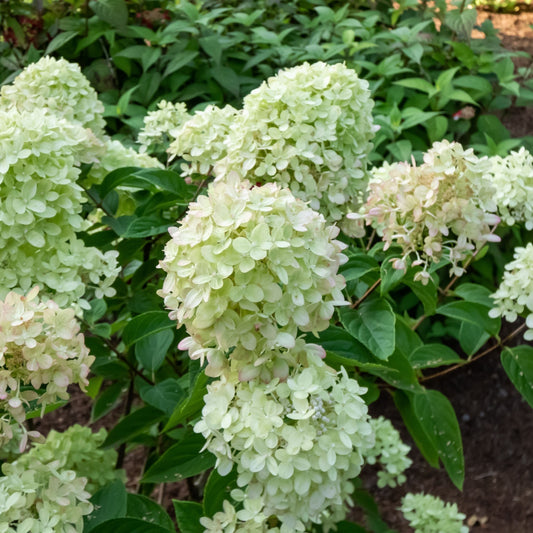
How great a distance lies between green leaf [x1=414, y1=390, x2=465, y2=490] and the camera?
138 centimetres

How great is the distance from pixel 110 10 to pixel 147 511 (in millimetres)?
2346

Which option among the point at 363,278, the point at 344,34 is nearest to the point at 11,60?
the point at 344,34

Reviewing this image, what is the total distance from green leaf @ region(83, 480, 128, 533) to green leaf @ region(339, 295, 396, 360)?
0.44 m

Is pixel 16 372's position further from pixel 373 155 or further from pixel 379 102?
pixel 379 102

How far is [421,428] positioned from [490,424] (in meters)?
1.25

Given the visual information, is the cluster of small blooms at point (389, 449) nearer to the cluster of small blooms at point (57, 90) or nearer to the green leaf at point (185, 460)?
the green leaf at point (185, 460)

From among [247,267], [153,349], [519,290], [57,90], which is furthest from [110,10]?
[247,267]

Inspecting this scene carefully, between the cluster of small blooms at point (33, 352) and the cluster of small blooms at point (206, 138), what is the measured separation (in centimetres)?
54

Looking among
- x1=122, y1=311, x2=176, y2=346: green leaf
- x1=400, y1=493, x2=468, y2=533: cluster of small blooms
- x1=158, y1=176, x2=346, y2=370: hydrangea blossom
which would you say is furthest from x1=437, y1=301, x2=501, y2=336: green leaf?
x1=158, y1=176, x2=346, y2=370: hydrangea blossom

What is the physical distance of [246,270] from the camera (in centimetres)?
72

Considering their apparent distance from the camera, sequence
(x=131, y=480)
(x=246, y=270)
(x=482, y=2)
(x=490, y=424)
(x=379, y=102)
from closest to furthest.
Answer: (x=246, y=270) < (x=131, y=480) < (x=490, y=424) < (x=379, y=102) < (x=482, y=2)

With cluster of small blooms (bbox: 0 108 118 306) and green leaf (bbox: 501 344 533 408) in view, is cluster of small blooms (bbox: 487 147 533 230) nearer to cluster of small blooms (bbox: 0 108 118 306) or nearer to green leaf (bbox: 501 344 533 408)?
green leaf (bbox: 501 344 533 408)

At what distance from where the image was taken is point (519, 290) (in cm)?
129

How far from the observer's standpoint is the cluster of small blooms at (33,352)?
79 centimetres
